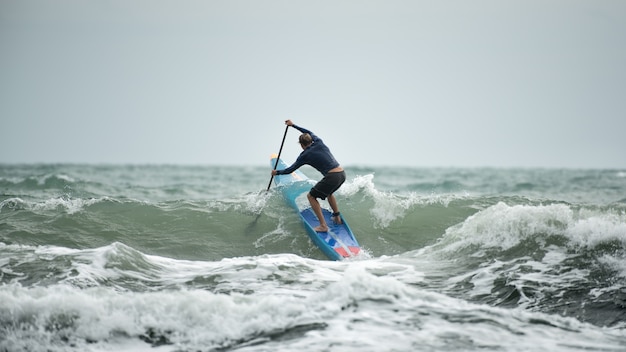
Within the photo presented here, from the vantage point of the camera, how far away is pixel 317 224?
356 inches

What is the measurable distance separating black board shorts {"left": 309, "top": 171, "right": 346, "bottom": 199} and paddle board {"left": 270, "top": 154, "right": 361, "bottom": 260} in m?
0.50

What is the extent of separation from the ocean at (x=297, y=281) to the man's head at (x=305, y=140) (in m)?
1.44

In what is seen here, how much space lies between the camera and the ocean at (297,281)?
15.6 feet

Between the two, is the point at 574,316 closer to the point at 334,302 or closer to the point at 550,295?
the point at 550,295

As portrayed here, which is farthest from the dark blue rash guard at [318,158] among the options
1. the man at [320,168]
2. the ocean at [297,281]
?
the ocean at [297,281]

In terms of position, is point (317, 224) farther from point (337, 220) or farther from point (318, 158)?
point (318, 158)

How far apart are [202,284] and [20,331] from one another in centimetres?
194

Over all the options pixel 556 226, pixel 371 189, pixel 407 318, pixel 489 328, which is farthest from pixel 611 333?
pixel 371 189

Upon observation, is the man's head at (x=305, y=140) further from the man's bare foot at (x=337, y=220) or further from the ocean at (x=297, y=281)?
the ocean at (x=297, y=281)

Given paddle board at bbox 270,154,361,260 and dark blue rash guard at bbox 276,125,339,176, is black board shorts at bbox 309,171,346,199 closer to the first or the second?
dark blue rash guard at bbox 276,125,339,176

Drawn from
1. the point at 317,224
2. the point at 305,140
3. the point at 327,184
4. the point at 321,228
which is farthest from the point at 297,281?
the point at 305,140

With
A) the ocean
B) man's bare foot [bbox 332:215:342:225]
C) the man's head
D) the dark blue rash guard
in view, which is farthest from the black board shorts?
the ocean

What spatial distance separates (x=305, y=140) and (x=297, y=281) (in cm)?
306

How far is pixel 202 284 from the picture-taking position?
627 centimetres
